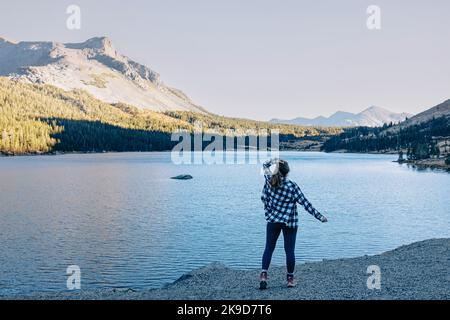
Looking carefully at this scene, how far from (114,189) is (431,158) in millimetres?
145454

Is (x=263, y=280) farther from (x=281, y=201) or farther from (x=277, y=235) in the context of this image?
(x=281, y=201)

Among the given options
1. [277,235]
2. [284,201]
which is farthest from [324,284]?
[284,201]

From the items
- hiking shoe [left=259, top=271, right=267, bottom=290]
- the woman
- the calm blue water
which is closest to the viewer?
the woman

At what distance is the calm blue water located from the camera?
35375 mm

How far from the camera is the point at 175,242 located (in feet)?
148

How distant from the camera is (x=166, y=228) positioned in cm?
5281

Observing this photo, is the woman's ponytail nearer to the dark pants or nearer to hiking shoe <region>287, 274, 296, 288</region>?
the dark pants

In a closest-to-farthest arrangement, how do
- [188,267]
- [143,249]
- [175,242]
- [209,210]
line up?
[188,267] → [143,249] → [175,242] → [209,210]

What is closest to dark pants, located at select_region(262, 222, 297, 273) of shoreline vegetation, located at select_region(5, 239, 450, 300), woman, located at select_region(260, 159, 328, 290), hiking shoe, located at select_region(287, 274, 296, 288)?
woman, located at select_region(260, 159, 328, 290)

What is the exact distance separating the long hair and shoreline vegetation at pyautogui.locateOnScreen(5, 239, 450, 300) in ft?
14.0

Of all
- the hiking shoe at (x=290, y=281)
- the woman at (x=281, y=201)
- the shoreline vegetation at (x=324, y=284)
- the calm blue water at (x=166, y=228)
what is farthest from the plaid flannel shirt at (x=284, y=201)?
the calm blue water at (x=166, y=228)
